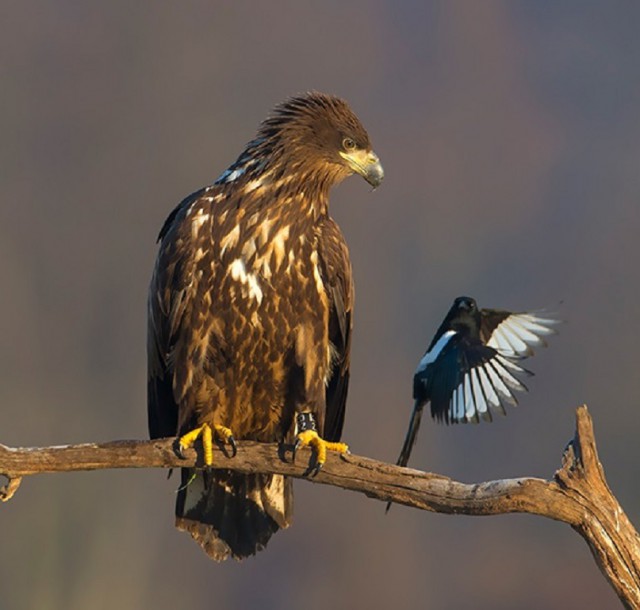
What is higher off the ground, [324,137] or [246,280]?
[324,137]

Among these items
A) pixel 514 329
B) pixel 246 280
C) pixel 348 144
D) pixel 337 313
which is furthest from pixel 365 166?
pixel 514 329

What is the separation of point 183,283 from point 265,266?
0.81 ft

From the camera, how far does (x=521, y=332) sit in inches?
151

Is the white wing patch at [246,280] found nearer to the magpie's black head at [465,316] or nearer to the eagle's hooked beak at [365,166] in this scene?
the eagle's hooked beak at [365,166]

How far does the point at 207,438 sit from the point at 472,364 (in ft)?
2.93

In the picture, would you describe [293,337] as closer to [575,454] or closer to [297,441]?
[297,441]

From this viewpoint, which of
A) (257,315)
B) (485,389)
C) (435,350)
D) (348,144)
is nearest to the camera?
(257,315)

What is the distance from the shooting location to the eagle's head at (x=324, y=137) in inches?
136

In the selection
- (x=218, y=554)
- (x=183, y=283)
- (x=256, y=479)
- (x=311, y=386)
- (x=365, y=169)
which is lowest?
(x=218, y=554)

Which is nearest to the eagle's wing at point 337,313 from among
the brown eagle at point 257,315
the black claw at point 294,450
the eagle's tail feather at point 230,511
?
the brown eagle at point 257,315

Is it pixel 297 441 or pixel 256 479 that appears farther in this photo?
pixel 256 479

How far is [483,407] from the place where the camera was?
3.34 m

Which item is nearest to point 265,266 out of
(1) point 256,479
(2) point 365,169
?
(2) point 365,169

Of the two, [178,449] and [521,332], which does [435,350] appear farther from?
[178,449]
